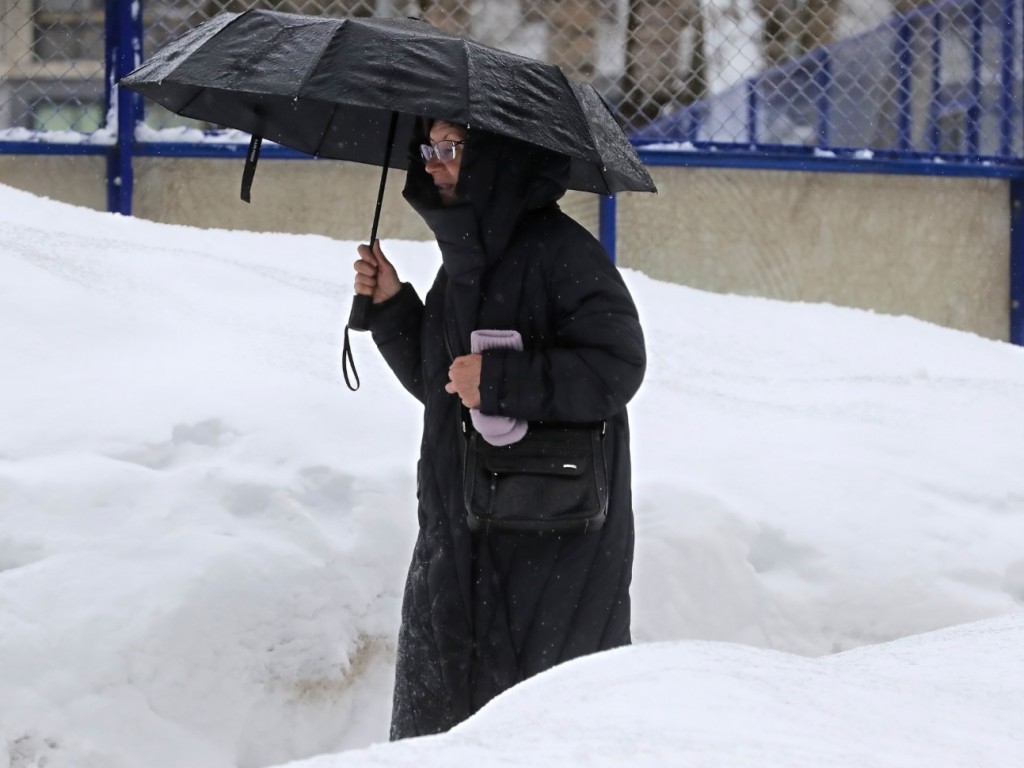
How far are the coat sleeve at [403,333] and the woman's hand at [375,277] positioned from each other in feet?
0.05

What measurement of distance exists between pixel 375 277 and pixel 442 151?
0.30 metres

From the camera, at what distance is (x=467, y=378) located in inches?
95.5

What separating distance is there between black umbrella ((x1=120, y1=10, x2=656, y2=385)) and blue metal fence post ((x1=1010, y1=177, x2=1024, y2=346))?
5070 mm

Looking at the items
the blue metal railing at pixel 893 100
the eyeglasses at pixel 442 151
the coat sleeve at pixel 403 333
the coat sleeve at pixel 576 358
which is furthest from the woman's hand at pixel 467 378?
the blue metal railing at pixel 893 100

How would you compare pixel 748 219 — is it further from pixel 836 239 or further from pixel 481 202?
pixel 481 202

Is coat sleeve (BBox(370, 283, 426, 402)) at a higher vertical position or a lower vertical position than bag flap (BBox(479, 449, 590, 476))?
higher

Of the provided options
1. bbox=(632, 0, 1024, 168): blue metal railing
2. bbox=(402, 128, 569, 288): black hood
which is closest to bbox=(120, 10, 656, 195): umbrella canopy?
bbox=(402, 128, 569, 288): black hood

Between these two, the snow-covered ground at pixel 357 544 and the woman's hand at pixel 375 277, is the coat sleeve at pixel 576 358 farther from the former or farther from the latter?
the snow-covered ground at pixel 357 544

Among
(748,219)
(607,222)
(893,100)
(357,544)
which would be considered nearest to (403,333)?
(357,544)

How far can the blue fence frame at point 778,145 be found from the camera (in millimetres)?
5906

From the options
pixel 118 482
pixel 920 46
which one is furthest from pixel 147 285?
pixel 920 46

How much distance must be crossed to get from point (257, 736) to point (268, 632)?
0.24 meters

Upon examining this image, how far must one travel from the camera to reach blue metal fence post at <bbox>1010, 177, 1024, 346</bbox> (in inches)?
285

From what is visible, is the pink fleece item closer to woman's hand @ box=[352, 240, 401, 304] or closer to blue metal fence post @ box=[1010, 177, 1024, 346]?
woman's hand @ box=[352, 240, 401, 304]
